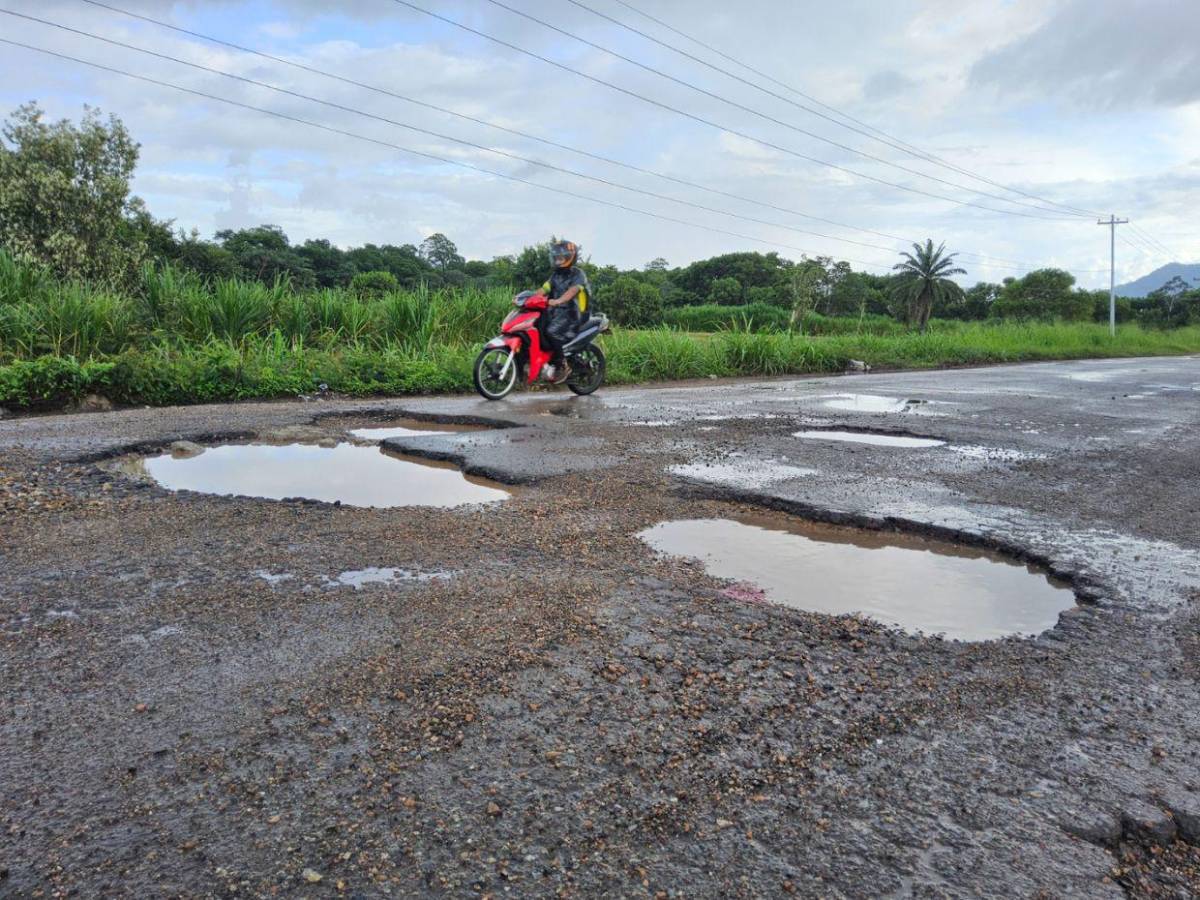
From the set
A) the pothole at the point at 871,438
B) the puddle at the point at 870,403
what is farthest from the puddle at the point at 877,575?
the puddle at the point at 870,403

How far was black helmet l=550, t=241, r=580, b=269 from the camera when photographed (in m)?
10.0

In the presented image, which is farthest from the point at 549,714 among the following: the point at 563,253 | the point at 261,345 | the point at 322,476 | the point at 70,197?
the point at 70,197

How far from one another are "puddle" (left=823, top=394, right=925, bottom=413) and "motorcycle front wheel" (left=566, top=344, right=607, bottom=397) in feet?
8.86

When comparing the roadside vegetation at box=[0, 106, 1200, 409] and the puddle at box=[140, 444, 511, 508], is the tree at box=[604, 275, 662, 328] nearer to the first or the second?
the roadside vegetation at box=[0, 106, 1200, 409]

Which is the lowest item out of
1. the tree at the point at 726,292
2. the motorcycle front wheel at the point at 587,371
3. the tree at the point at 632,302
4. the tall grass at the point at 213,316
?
the motorcycle front wheel at the point at 587,371

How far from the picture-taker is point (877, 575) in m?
3.49

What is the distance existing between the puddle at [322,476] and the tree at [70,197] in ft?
96.3

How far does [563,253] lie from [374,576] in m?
7.30

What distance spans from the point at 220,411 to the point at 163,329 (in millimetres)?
4229

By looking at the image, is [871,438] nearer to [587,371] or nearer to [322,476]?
[322,476]

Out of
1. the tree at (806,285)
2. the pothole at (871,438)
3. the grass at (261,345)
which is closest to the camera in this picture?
the pothole at (871,438)

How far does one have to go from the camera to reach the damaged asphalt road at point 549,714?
1.64m

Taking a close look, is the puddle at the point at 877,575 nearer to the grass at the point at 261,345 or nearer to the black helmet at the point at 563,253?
the black helmet at the point at 563,253

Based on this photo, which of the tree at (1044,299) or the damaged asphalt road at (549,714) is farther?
the tree at (1044,299)
